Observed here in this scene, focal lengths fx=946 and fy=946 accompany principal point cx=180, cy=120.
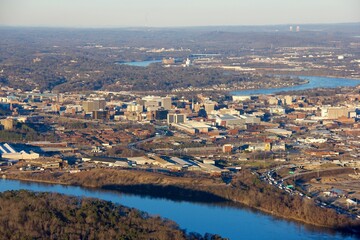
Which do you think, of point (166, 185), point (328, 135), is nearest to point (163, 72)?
point (328, 135)

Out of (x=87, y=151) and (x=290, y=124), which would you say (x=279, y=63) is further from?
(x=87, y=151)

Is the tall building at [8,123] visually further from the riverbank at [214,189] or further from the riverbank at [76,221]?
the riverbank at [76,221]

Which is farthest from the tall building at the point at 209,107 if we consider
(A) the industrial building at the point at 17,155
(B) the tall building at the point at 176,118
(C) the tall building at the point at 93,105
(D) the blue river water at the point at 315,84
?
(A) the industrial building at the point at 17,155

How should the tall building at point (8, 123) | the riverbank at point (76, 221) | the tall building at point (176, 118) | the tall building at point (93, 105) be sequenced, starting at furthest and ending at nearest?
the tall building at point (93, 105) < the tall building at point (176, 118) < the tall building at point (8, 123) < the riverbank at point (76, 221)

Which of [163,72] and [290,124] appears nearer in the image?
[290,124]

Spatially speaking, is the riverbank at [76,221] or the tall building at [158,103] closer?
the riverbank at [76,221]

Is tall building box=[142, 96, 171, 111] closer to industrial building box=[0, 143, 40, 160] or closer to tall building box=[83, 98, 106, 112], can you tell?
tall building box=[83, 98, 106, 112]

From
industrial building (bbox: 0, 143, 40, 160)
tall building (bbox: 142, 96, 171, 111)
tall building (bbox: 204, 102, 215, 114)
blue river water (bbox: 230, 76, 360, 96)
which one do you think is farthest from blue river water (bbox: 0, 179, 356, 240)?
blue river water (bbox: 230, 76, 360, 96)
